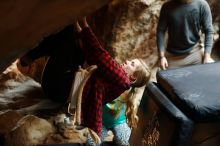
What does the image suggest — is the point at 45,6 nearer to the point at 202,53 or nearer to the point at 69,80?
the point at 69,80

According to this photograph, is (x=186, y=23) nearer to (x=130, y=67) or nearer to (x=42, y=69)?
(x=130, y=67)

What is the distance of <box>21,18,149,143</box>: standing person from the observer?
2.18 m

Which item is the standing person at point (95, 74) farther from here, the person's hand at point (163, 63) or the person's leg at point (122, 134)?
the person's hand at point (163, 63)

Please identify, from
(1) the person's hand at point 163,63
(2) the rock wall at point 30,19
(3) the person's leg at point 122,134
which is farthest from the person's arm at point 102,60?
(1) the person's hand at point 163,63

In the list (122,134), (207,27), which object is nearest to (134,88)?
(122,134)

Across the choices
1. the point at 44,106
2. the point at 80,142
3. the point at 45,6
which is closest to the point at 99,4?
the point at 45,6

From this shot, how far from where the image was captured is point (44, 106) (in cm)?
348

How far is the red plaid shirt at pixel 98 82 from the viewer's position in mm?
2172

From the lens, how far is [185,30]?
9.94 feet

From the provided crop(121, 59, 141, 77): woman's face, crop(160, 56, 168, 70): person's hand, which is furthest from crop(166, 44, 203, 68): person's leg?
crop(121, 59, 141, 77): woman's face

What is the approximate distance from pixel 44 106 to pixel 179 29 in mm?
1470

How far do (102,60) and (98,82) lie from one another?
0.18 m

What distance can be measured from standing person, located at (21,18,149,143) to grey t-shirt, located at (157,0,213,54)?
657 millimetres

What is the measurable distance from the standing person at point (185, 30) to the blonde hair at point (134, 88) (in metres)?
0.56
